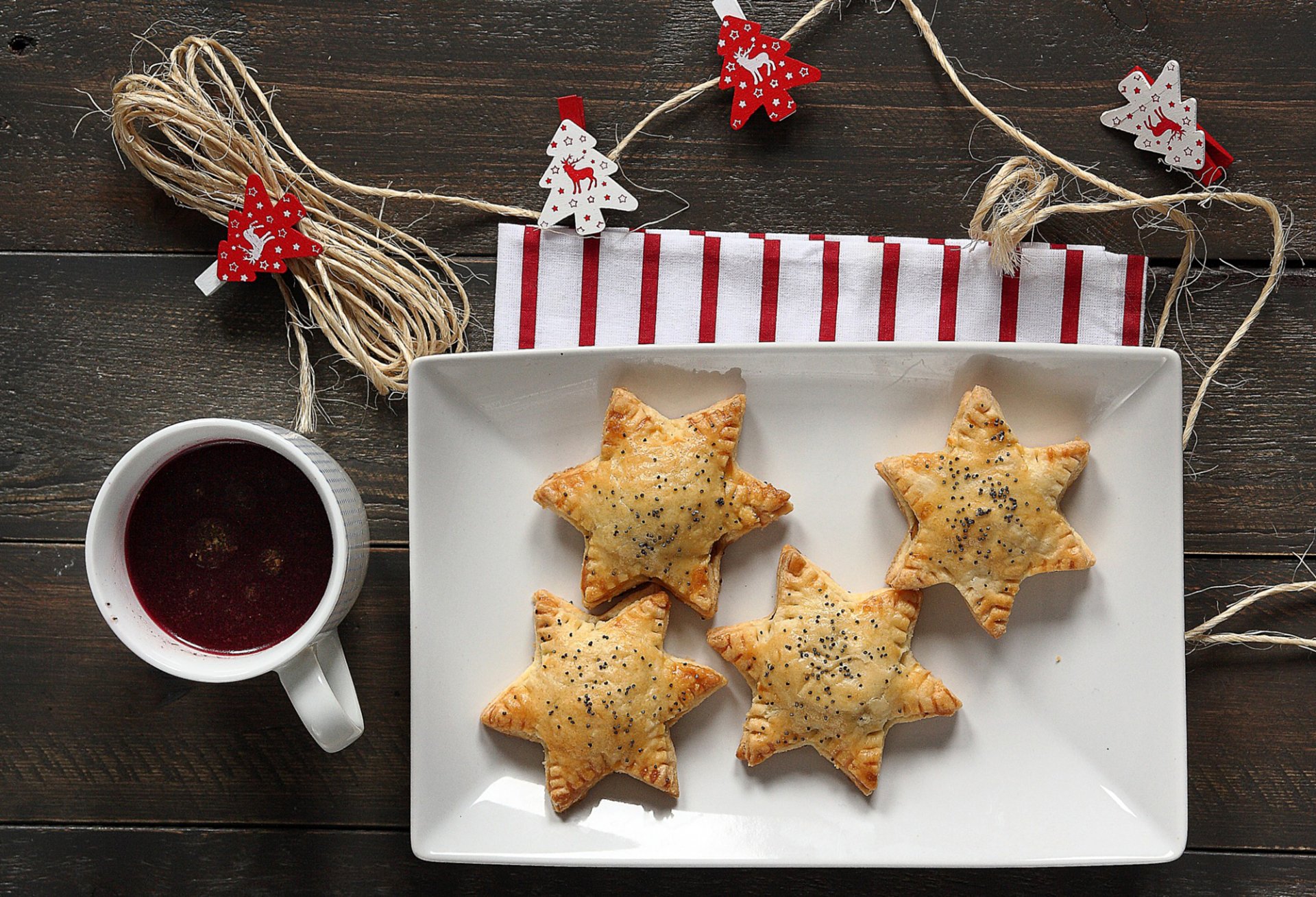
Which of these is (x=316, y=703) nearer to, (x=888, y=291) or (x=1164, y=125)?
(x=888, y=291)

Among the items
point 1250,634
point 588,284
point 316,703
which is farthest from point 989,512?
point 316,703

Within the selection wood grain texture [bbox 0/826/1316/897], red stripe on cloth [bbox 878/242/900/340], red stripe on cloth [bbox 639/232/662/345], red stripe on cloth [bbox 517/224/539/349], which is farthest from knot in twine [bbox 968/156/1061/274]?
wood grain texture [bbox 0/826/1316/897]

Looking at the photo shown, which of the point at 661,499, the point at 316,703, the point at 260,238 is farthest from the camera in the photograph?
the point at 260,238

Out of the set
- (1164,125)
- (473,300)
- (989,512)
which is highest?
(1164,125)

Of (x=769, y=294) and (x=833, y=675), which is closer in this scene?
(x=833, y=675)

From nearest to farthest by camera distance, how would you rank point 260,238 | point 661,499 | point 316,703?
point 316,703 → point 661,499 → point 260,238

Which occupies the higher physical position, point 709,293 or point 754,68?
point 754,68

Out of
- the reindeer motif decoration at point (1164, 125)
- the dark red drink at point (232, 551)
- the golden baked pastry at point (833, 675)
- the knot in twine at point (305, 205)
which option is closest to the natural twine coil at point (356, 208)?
the knot in twine at point (305, 205)
